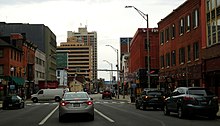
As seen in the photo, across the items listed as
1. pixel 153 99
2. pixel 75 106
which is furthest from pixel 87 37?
pixel 75 106

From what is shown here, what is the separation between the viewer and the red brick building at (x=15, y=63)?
64812 mm

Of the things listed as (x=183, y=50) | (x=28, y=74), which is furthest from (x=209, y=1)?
(x=28, y=74)

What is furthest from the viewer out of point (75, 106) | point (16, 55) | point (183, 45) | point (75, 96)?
A: point (16, 55)

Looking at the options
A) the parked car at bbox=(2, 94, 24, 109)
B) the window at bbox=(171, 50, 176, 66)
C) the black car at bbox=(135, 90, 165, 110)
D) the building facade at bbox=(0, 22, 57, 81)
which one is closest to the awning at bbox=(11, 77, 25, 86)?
the building facade at bbox=(0, 22, 57, 81)

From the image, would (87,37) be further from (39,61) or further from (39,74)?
(39,74)

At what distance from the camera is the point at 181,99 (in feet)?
69.7

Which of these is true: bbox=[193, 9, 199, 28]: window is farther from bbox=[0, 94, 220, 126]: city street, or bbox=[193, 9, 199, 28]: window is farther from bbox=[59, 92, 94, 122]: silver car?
bbox=[59, 92, 94, 122]: silver car

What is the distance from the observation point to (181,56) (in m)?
46.4

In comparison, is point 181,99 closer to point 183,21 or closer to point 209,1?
point 209,1

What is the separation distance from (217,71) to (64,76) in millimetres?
115738

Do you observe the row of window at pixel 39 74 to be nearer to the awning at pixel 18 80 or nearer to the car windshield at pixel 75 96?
the awning at pixel 18 80

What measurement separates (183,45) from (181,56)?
1.61m

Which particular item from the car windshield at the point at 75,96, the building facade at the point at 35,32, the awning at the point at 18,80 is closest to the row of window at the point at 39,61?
the building facade at the point at 35,32

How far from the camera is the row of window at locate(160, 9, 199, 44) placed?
40.9m
